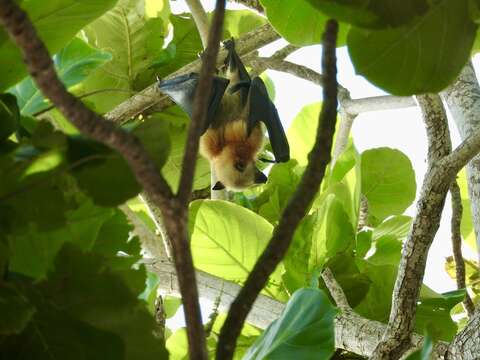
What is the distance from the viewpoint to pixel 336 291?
1.95m

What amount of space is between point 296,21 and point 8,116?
0.67m

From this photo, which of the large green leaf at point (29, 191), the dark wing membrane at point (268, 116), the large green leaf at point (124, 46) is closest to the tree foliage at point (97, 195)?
the large green leaf at point (29, 191)

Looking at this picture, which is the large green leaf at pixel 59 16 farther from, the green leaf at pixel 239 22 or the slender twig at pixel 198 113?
the green leaf at pixel 239 22

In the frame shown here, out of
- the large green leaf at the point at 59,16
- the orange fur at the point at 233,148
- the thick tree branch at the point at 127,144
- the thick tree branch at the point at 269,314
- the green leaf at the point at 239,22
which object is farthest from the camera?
the orange fur at the point at 233,148

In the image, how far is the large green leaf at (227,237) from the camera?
7.04 feet

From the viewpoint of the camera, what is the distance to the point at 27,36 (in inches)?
16.8

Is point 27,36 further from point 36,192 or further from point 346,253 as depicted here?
point 346,253

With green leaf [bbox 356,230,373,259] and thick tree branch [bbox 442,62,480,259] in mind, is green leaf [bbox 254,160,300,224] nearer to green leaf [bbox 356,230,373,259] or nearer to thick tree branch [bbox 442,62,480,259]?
green leaf [bbox 356,230,373,259]

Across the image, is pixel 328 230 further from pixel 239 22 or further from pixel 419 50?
pixel 419 50

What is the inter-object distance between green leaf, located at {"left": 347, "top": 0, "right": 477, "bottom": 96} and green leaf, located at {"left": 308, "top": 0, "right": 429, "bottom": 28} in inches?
0.9

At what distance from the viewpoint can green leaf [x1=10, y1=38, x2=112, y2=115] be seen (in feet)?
4.42

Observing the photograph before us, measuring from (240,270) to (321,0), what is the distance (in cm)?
169

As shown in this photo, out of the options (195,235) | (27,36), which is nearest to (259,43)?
(195,235)

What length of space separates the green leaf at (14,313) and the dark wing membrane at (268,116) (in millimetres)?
2133
